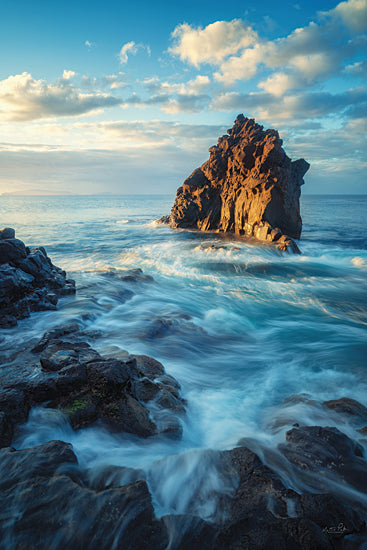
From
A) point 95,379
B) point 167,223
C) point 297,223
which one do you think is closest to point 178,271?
point 95,379

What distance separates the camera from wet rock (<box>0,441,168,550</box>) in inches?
99.9

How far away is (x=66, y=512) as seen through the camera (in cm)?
268

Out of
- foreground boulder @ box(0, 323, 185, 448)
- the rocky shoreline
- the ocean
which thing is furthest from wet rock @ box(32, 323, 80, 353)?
foreground boulder @ box(0, 323, 185, 448)

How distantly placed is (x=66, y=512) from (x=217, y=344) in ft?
19.0

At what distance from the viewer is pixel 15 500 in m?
2.72

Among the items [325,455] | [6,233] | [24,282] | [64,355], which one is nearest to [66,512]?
[64,355]

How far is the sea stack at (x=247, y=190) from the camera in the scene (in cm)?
2373

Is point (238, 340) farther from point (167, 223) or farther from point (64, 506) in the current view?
point (167, 223)

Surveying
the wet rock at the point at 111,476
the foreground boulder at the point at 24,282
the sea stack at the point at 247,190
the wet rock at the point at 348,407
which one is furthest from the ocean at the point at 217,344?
the sea stack at the point at 247,190

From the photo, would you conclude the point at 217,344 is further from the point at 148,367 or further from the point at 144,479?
the point at 144,479

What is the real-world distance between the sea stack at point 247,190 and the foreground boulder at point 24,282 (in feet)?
54.0

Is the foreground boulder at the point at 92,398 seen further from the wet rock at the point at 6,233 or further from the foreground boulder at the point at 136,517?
the wet rock at the point at 6,233

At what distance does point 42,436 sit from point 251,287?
11.7 meters

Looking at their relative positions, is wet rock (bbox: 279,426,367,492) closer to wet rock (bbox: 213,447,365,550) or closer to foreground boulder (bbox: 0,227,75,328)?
wet rock (bbox: 213,447,365,550)
